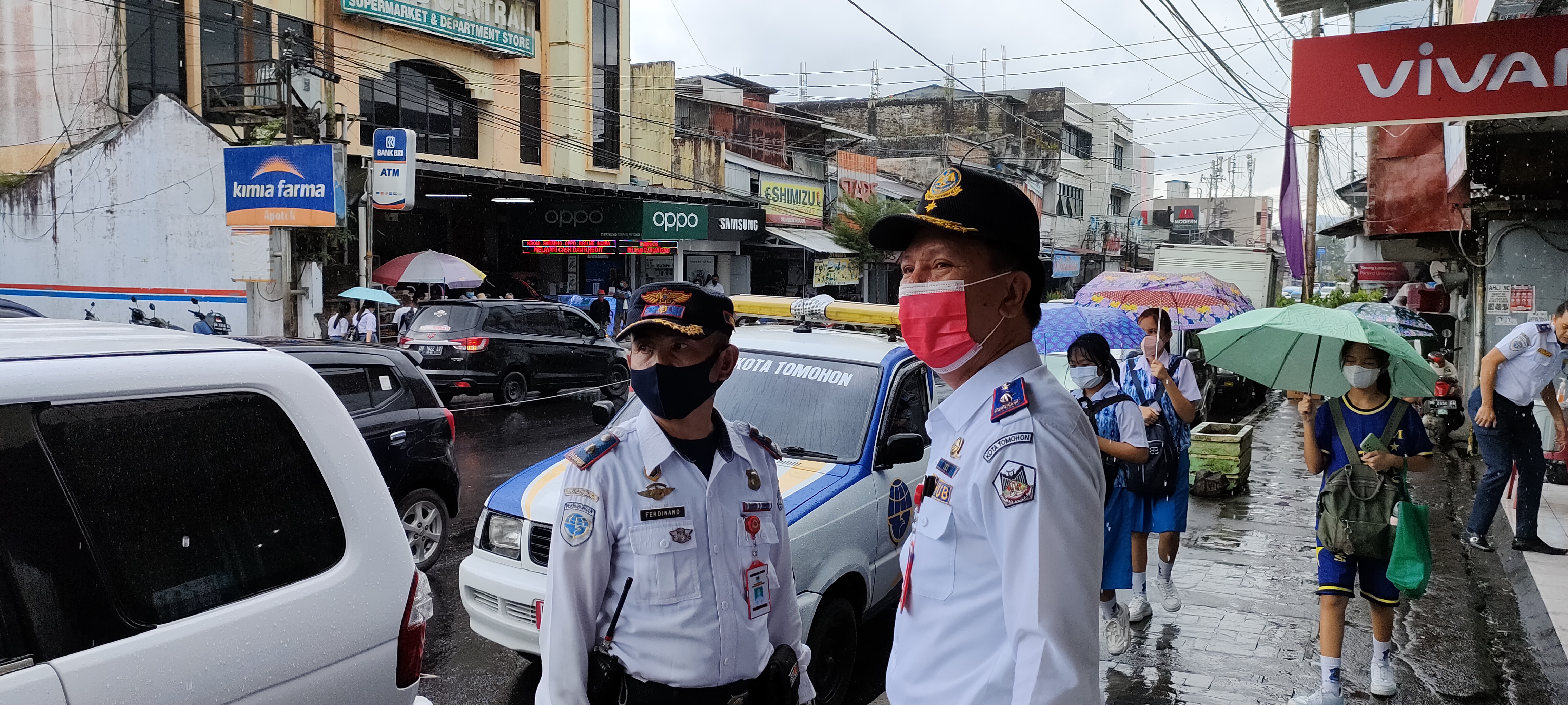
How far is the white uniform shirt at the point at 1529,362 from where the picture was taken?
24.2 feet

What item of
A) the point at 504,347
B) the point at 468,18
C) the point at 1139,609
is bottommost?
the point at 1139,609

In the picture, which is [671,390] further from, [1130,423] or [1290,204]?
[1290,204]

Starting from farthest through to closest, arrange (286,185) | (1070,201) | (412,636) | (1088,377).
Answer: (1070,201) → (286,185) → (1088,377) → (412,636)

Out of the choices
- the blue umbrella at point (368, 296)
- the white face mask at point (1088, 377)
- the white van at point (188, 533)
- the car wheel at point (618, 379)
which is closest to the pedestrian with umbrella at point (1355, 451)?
the white face mask at point (1088, 377)

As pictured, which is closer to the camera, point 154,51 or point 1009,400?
point 1009,400

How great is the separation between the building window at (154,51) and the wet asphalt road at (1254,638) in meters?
17.0

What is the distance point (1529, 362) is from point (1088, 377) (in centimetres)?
402

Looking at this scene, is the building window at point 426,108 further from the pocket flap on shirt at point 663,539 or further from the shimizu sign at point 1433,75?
the pocket flap on shirt at point 663,539

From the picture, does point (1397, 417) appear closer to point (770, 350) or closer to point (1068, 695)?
point (770, 350)

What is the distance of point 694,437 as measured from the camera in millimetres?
2871

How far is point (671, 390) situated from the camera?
2.83 meters

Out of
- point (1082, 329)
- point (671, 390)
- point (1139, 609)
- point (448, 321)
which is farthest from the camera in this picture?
point (448, 321)

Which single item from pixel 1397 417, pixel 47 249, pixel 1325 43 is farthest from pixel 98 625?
pixel 47 249

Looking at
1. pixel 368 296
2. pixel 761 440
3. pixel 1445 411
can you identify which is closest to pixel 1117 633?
pixel 761 440
